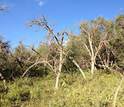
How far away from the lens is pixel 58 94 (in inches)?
1064

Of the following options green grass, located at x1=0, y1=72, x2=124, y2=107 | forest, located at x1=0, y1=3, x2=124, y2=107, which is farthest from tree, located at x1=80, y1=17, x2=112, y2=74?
green grass, located at x1=0, y1=72, x2=124, y2=107

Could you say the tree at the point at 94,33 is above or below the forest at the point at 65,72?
above

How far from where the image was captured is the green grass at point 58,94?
2110 centimetres

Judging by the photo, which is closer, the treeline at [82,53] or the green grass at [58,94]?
the green grass at [58,94]

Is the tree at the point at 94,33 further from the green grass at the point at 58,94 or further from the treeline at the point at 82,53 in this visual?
the green grass at the point at 58,94

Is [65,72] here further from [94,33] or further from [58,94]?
[58,94]

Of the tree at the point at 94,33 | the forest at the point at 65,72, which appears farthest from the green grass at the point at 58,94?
the tree at the point at 94,33

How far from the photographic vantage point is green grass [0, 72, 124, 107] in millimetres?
21098

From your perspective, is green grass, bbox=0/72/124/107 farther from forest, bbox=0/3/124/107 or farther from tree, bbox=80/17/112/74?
tree, bbox=80/17/112/74

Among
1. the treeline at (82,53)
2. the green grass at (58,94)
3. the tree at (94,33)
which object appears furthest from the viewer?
the tree at (94,33)

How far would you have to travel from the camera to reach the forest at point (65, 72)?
2356 centimetres

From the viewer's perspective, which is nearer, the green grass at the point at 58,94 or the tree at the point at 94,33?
the green grass at the point at 58,94

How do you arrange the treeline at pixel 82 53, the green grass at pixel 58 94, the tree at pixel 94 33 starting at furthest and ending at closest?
1. the tree at pixel 94 33
2. the treeline at pixel 82 53
3. the green grass at pixel 58 94

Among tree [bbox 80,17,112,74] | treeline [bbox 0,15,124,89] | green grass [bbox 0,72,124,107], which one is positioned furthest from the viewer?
tree [bbox 80,17,112,74]
